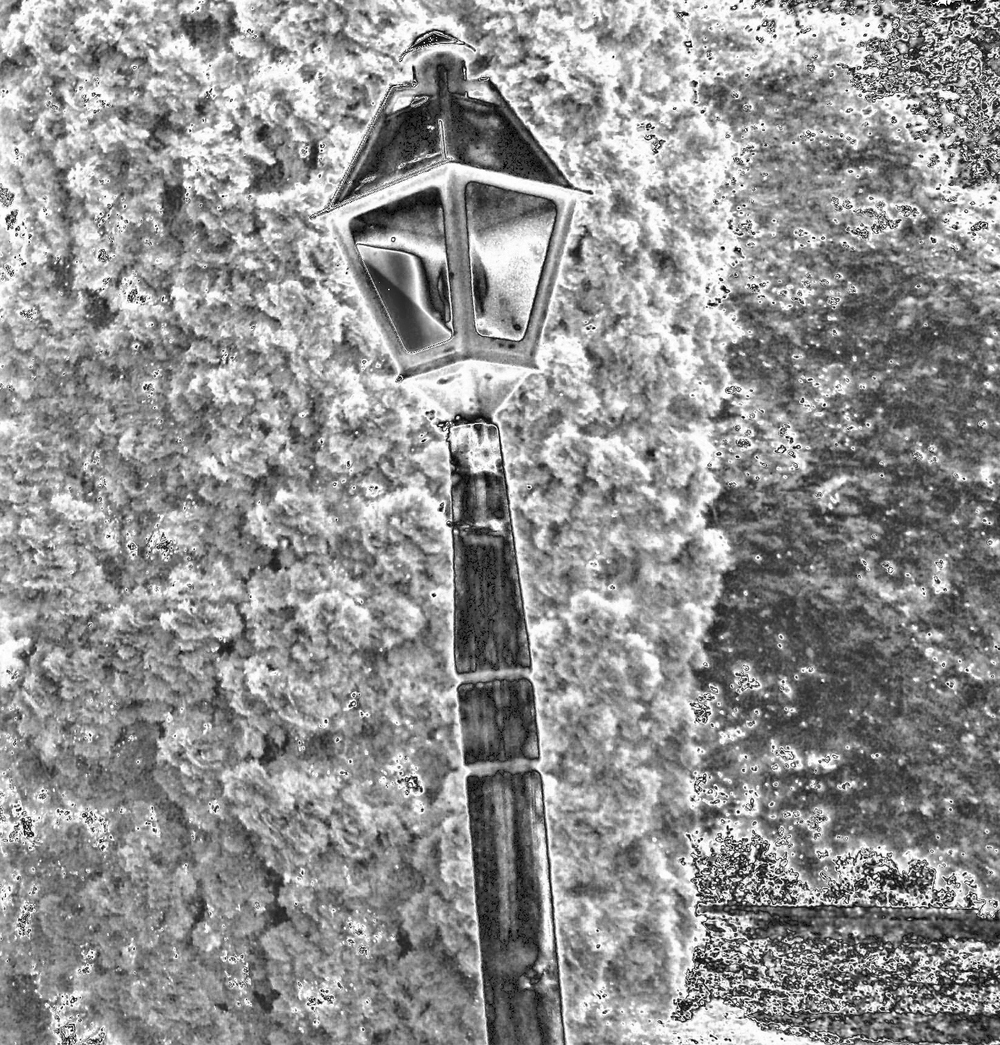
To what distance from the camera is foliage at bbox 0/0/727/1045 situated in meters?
2.24

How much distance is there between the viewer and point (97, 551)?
2557mm

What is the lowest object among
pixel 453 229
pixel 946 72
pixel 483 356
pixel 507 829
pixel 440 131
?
pixel 507 829

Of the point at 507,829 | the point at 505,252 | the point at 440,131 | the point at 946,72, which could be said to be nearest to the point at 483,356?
the point at 505,252

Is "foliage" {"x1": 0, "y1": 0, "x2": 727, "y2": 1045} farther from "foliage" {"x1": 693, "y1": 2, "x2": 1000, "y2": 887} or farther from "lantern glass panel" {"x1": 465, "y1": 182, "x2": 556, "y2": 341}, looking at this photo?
"lantern glass panel" {"x1": 465, "y1": 182, "x2": 556, "y2": 341}

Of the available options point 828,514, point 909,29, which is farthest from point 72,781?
point 909,29

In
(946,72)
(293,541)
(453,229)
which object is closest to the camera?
(453,229)

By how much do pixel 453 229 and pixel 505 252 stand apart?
0.08 metres

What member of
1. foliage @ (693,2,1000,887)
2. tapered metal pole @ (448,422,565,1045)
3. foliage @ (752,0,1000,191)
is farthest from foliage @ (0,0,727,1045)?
tapered metal pole @ (448,422,565,1045)

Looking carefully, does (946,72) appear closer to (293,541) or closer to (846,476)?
(846,476)

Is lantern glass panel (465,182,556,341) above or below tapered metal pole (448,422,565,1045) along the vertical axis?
above

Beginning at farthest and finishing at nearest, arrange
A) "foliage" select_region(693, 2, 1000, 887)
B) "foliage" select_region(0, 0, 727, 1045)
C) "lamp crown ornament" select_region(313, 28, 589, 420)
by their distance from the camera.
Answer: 1. "foliage" select_region(0, 0, 727, 1045)
2. "foliage" select_region(693, 2, 1000, 887)
3. "lamp crown ornament" select_region(313, 28, 589, 420)

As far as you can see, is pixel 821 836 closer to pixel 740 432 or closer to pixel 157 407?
pixel 740 432

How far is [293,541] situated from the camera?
7.93ft

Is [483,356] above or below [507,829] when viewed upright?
above
